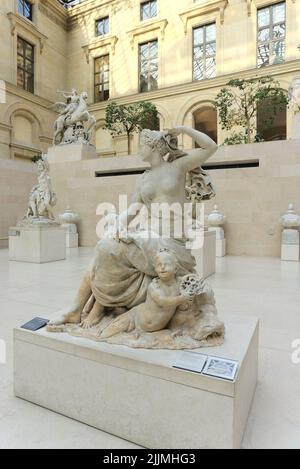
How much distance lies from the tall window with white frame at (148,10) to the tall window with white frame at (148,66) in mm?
1605

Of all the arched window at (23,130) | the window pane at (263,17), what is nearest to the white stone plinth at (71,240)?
the arched window at (23,130)

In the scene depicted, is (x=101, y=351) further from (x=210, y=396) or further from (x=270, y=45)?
(x=270, y=45)

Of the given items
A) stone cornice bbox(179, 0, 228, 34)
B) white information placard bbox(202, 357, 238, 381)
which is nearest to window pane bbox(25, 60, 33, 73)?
stone cornice bbox(179, 0, 228, 34)

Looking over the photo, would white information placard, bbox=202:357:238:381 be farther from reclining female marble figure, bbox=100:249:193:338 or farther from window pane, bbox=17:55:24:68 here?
window pane, bbox=17:55:24:68

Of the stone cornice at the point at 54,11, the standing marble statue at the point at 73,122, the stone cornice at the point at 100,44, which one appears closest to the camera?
the standing marble statue at the point at 73,122

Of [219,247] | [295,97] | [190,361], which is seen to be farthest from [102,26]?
[190,361]

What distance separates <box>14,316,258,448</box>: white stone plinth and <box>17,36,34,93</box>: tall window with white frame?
21.2 meters

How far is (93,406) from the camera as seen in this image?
6.06 feet

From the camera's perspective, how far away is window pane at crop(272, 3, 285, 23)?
54.5ft

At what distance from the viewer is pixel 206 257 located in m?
6.07

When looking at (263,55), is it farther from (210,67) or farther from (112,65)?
(112,65)

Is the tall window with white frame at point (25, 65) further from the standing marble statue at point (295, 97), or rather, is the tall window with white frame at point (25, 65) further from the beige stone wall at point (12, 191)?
the standing marble statue at point (295, 97)

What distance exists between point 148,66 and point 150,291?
69.5 ft

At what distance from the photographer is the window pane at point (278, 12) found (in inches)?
655
